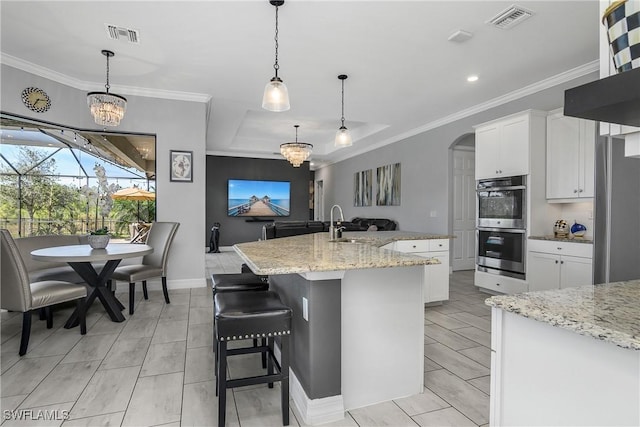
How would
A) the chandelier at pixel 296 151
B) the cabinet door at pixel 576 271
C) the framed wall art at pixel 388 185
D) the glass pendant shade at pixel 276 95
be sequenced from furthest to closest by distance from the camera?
the framed wall art at pixel 388 185 → the chandelier at pixel 296 151 → the cabinet door at pixel 576 271 → the glass pendant shade at pixel 276 95

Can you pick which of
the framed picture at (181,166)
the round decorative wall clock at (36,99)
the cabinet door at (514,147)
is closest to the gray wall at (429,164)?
the cabinet door at (514,147)

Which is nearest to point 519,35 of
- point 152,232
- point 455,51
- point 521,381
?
point 455,51

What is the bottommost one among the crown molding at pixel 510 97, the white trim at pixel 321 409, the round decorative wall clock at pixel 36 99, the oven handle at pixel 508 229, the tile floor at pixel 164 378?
the tile floor at pixel 164 378

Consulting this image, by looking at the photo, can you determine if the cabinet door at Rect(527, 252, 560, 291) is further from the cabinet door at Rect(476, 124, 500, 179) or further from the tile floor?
the cabinet door at Rect(476, 124, 500, 179)

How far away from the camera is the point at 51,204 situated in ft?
14.1

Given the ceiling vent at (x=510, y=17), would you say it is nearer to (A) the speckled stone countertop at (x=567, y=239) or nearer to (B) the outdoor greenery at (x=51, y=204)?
(A) the speckled stone countertop at (x=567, y=239)

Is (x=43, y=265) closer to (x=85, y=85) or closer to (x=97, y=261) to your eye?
(x=97, y=261)

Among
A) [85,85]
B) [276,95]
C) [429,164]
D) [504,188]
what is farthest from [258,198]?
[276,95]

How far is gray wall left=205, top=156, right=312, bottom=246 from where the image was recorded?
952cm

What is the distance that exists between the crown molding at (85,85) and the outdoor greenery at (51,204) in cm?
91

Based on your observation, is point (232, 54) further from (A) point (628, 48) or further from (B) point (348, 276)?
(A) point (628, 48)

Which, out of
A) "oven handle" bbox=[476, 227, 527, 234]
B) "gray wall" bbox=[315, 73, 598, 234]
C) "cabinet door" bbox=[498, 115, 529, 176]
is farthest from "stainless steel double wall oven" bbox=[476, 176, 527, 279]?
"gray wall" bbox=[315, 73, 598, 234]

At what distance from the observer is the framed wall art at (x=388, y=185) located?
7.29 meters

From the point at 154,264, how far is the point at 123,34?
8.24 ft
